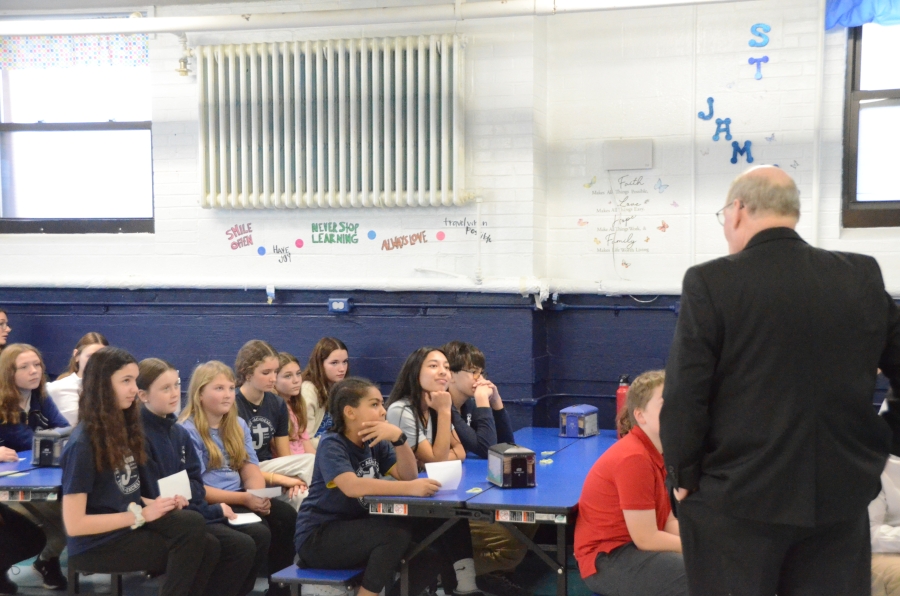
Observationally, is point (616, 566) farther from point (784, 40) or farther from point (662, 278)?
point (784, 40)

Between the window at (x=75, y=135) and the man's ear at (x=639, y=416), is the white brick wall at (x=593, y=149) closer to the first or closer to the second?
the window at (x=75, y=135)

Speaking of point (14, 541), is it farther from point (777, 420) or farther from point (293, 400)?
point (777, 420)

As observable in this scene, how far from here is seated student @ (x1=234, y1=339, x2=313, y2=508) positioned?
4.82 metres

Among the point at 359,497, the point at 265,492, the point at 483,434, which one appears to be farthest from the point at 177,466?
the point at 483,434

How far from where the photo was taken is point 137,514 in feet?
12.1

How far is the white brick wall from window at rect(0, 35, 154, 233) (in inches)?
27.1

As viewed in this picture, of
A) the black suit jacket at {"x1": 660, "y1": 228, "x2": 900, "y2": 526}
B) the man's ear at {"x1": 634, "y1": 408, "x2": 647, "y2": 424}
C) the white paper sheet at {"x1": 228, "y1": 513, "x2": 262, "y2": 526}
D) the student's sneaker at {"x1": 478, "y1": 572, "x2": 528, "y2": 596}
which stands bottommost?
the student's sneaker at {"x1": 478, "y1": 572, "x2": 528, "y2": 596}

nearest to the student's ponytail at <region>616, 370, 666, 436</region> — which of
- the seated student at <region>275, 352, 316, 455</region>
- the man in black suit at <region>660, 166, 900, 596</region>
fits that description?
the man in black suit at <region>660, 166, 900, 596</region>

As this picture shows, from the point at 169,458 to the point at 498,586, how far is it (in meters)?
1.70

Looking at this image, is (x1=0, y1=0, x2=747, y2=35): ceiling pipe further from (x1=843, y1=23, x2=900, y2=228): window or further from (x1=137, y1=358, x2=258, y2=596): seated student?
(x1=137, y1=358, x2=258, y2=596): seated student

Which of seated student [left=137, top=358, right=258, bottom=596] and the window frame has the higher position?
the window frame

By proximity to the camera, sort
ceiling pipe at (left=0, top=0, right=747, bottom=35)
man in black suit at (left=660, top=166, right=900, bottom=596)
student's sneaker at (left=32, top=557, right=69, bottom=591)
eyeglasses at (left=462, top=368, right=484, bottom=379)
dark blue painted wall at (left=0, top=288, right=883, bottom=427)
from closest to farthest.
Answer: man in black suit at (left=660, top=166, right=900, bottom=596), student's sneaker at (left=32, top=557, right=69, bottom=591), eyeglasses at (left=462, top=368, right=484, bottom=379), ceiling pipe at (left=0, top=0, right=747, bottom=35), dark blue painted wall at (left=0, top=288, right=883, bottom=427)

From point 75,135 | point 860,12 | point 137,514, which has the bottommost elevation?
point 137,514

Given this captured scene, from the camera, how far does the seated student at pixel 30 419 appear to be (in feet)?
15.5
